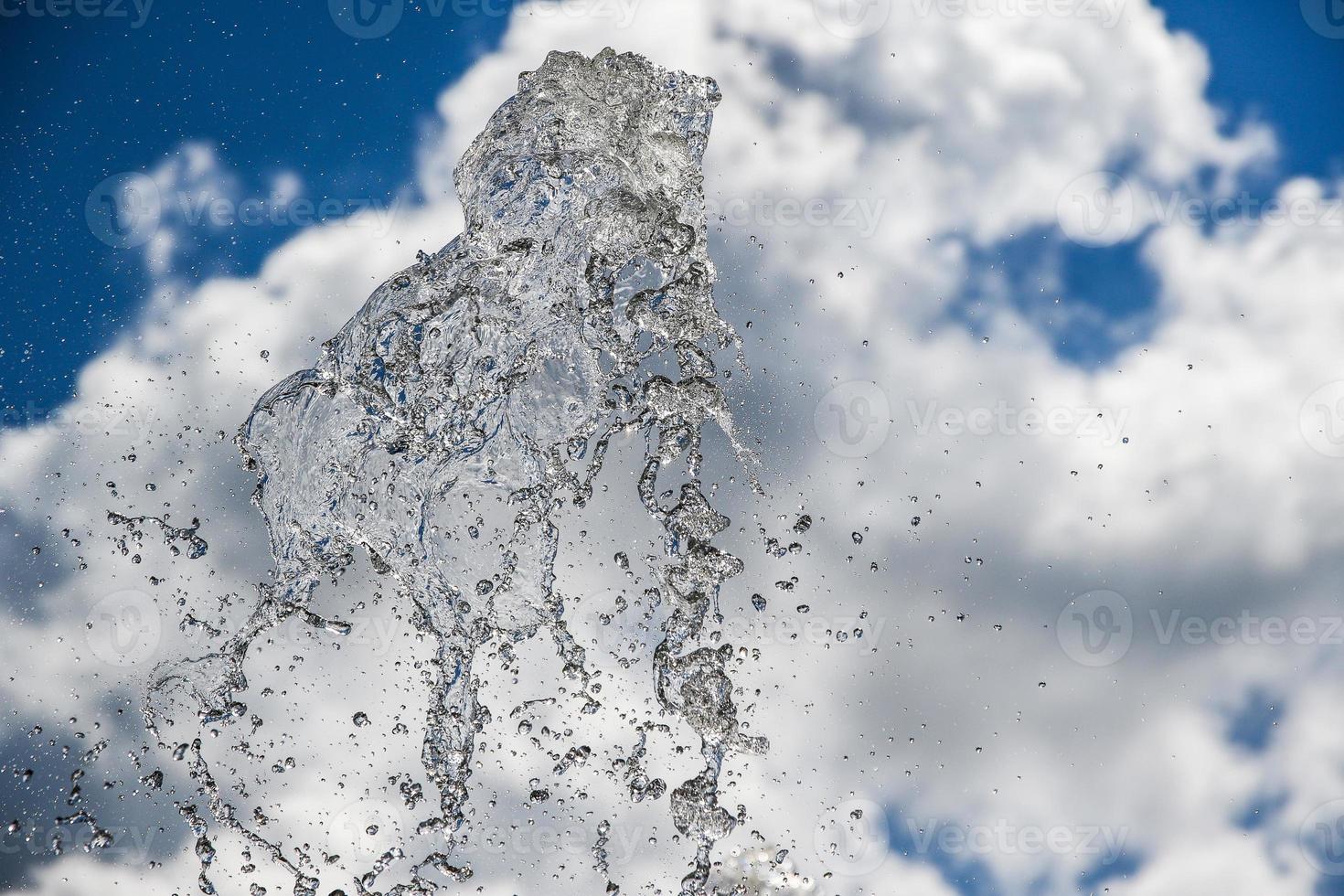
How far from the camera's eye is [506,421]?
520 cm

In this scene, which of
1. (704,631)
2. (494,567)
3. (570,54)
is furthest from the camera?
(570,54)

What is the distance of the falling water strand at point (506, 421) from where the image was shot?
204 inches

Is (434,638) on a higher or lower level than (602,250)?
lower

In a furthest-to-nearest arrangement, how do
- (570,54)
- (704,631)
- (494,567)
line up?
(570,54)
(704,631)
(494,567)

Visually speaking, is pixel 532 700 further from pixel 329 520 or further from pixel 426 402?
pixel 426 402

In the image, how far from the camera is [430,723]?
18.0ft

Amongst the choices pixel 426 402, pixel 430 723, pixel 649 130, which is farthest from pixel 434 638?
pixel 649 130

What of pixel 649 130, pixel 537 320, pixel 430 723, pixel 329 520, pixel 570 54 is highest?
pixel 570 54

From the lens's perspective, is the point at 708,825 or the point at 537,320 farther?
the point at 708,825

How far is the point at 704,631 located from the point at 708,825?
170 centimetres

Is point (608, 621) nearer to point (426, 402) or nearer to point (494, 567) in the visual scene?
point (494, 567)

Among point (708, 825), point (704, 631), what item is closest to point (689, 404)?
point (704, 631)

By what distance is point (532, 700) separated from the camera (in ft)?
20.0

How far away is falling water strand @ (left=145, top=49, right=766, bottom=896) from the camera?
518 cm
